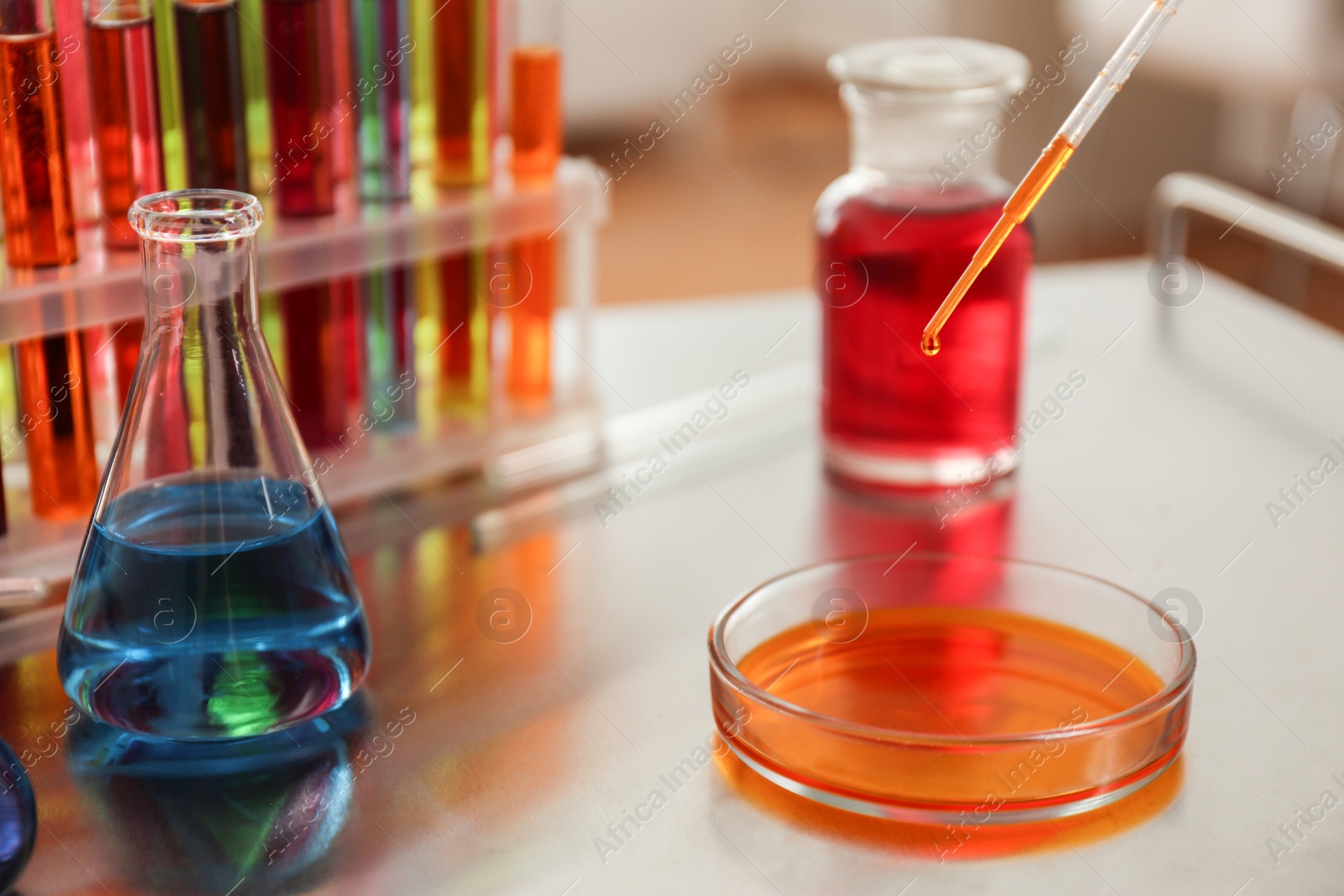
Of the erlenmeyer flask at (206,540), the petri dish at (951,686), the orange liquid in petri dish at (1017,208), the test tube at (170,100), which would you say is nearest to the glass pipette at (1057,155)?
the orange liquid in petri dish at (1017,208)

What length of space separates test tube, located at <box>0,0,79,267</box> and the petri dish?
0.39m

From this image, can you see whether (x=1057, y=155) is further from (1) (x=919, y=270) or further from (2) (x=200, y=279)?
(2) (x=200, y=279)

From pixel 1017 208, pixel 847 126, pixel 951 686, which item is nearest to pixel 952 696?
pixel 951 686

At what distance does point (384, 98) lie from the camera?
88 cm

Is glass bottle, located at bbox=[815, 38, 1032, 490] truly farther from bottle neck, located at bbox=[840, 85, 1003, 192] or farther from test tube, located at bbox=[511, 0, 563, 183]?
test tube, located at bbox=[511, 0, 563, 183]

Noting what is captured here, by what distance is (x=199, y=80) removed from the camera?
2.61ft

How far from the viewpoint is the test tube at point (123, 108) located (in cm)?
76

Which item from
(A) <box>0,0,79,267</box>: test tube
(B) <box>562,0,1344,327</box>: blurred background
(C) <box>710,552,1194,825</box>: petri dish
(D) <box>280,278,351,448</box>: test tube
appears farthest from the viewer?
(B) <box>562,0,1344,327</box>: blurred background

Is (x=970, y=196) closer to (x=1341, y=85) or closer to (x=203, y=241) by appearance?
(x=203, y=241)

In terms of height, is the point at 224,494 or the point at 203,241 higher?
the point at 203,241

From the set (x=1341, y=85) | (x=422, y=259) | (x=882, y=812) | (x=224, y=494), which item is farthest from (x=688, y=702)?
(x=1341, y=85)

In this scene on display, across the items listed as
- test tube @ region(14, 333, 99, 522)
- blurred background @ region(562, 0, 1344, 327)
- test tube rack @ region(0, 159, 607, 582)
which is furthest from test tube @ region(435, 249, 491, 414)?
blurred background @ region(562, 0, 1344, 327)

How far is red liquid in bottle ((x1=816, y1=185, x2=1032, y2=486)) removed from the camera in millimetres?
912

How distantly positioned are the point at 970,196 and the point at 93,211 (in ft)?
1.67
